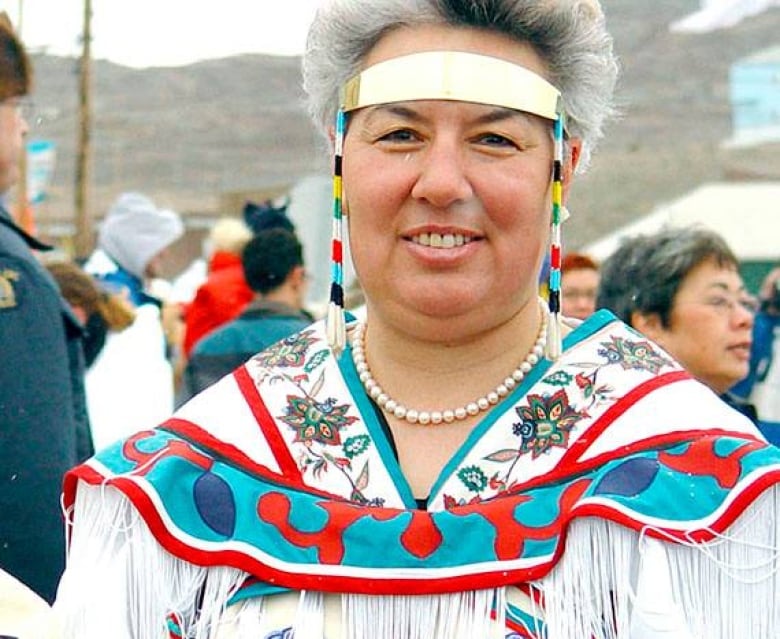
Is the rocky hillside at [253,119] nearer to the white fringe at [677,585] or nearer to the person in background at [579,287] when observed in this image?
the person in background at [579,287]

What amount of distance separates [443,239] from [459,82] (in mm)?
228

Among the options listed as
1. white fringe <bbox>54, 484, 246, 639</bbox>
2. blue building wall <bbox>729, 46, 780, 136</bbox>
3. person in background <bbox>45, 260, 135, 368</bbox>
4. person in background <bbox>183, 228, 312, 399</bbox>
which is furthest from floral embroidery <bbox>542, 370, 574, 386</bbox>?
blue building wall <bbox>729, 46, 780, 136</bbox>

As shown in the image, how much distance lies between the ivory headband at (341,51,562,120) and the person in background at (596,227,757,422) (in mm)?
1919

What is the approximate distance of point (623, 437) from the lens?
2.50 meters

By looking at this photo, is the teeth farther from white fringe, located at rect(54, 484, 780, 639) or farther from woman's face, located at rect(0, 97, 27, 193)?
woman's face, located at rect(0, 97, 27, 193)

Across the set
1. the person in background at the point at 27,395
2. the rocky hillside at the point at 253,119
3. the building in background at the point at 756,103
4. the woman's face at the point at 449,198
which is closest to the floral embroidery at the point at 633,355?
the woman's face at the point at 449,198

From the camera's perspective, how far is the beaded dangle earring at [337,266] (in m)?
2.65

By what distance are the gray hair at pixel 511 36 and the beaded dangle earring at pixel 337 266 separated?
8cm

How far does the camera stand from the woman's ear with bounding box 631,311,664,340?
4445 millimetres

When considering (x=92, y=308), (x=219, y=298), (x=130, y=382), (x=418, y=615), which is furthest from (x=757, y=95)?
(x=418, y=615)

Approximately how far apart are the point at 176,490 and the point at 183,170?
45.2 meters

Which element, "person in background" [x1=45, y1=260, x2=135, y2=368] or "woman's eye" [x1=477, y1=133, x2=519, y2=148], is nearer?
"woman's eye" [x1=477, y1=133, x2=519, y2=148]

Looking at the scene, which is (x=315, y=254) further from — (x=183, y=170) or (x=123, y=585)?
(x=183, y=170)

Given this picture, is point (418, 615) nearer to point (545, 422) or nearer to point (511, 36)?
point (545, 422)
